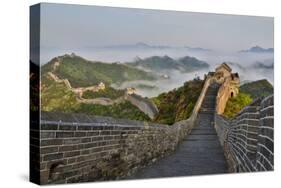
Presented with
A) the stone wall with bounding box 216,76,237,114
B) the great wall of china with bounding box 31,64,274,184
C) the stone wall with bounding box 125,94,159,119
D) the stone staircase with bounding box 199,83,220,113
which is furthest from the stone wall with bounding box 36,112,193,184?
the stone wall with bounding box 216,76,237,114

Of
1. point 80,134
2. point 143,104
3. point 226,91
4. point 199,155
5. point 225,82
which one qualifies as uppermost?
point 225,82

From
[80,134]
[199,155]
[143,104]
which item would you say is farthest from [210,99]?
[80,134]

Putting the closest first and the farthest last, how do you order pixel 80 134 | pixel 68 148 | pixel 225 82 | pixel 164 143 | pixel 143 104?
pixel 68 148 < pixel 80 134 < pixel 143 104 < pixel 225 82 < pixel 164 143

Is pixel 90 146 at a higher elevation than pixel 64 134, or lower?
lower

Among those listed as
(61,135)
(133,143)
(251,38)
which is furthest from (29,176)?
(251,38)

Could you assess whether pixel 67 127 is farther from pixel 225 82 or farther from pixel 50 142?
pixel 225 82

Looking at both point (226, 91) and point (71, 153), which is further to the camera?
point (226, 91)

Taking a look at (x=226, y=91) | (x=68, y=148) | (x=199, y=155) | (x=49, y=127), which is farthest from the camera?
(x=226, y=91)

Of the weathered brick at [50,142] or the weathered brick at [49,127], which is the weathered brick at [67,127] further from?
the weathered brick at [50,142]
